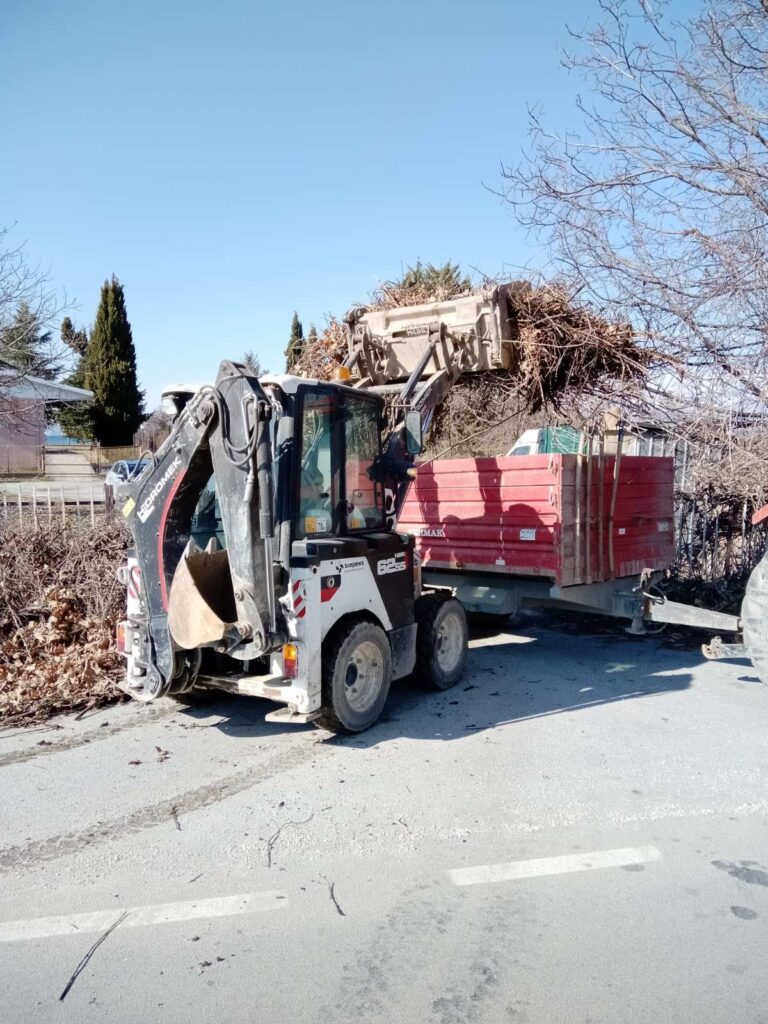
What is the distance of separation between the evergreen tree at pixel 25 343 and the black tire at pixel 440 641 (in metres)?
7.62

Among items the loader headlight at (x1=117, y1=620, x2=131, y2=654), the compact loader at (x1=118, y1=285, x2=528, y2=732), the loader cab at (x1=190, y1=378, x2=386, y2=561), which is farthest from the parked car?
the loader headlight at (x1=117, y1=620, x2=131, y2=654)

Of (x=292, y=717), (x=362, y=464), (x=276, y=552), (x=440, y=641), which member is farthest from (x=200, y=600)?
(x=440, y=641)

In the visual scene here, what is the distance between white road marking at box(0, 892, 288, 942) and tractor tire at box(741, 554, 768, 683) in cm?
411

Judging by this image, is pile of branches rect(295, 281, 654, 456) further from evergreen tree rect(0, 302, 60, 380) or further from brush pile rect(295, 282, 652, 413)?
evergreen tree rect(0, 302, 60, 380)

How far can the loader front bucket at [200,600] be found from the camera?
5227mm

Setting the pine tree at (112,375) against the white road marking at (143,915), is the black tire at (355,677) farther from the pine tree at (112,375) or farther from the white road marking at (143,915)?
the pine tree at (112,375)

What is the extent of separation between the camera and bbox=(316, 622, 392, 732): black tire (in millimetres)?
5660

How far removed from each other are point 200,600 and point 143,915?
6.85 feet

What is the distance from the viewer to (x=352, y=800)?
16.0 ft

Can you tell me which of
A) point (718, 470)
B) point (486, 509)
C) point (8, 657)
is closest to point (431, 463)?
point (486, 509)

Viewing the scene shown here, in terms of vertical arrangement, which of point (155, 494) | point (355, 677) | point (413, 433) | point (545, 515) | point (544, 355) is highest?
point (544, 355)

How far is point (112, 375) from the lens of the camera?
36406 millimetres

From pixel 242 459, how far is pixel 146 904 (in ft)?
8.97

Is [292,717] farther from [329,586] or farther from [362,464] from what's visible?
[362,464]
